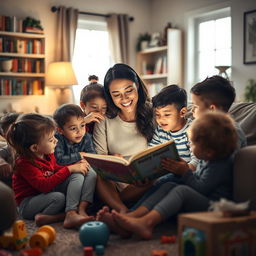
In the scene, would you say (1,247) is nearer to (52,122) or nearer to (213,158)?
(52,122)

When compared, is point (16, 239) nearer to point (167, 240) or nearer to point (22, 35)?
point (167, 240)

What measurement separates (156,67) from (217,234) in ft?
19.4

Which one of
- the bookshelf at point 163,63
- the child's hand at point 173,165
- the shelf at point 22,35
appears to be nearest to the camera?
the child's hand at point 173,165

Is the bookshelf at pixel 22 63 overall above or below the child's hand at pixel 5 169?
above

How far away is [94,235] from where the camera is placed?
175 cm

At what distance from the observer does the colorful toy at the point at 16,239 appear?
5.83 feet

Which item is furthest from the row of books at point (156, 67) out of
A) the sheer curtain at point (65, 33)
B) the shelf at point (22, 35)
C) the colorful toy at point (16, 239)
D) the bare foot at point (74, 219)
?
the colorful toy at point (16, 239)

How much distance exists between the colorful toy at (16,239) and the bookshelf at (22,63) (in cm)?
441

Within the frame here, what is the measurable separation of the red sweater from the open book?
1.04ft

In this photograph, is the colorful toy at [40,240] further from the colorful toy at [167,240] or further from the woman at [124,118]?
the woman at [124,118]

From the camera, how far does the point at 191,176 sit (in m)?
2.03

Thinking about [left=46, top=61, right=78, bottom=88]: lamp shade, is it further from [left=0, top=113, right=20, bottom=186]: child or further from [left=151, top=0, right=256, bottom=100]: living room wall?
[left=0, top=113, right=20, bottom=186]: child

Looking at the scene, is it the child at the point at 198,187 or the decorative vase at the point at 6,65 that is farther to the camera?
the decorative vase at the point at 6,65

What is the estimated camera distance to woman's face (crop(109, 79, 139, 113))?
99.3 inches
